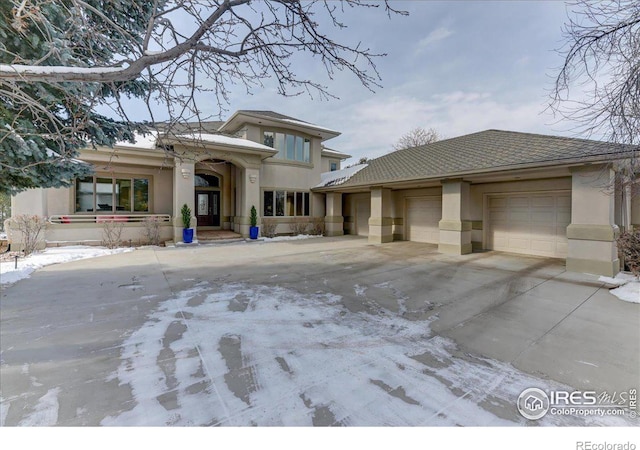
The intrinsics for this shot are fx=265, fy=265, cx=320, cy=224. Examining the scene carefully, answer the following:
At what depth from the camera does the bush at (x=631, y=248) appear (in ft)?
21.1

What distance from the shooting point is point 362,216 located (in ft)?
54.9

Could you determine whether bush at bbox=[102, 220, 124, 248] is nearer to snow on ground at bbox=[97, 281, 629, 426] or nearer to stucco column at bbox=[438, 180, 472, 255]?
snow on ground at bbox=[97, 281, 629, 426]

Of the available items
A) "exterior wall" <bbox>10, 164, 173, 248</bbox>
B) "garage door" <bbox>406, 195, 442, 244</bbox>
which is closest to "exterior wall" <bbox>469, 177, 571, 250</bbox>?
"garage door" <bbox>406, 195, 442, 244</bbox>

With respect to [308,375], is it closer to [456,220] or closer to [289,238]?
[456,220]

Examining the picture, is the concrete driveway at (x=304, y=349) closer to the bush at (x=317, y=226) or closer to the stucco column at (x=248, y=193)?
the stucco column at (x=248, y=193)

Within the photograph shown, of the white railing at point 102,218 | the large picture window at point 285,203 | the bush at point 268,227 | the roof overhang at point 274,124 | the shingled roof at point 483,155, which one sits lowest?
Answer: the bush at point 268,227

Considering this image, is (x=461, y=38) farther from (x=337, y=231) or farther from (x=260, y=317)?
(x=337, y=231)

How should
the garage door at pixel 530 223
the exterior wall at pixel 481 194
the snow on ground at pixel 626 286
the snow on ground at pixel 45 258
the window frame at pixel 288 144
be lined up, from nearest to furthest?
the snow on ground at pixel 626 286 < the snow on ground at pixel 45 258 < the garage door at pixel 530 223 < the exterior wall at pixel 481 194 < the window frame at pixel 288 144

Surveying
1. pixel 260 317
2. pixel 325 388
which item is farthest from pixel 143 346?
pixel 325 388

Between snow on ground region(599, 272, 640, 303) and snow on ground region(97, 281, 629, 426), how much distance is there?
459cm

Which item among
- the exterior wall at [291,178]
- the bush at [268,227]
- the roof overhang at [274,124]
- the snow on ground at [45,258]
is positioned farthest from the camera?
the exterior wall at [291,178]

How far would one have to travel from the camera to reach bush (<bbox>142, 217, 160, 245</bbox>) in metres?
12.3

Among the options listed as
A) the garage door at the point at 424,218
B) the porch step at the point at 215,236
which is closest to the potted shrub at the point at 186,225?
the porch step at the point at 215,236

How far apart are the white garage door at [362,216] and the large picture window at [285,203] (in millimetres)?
3263
